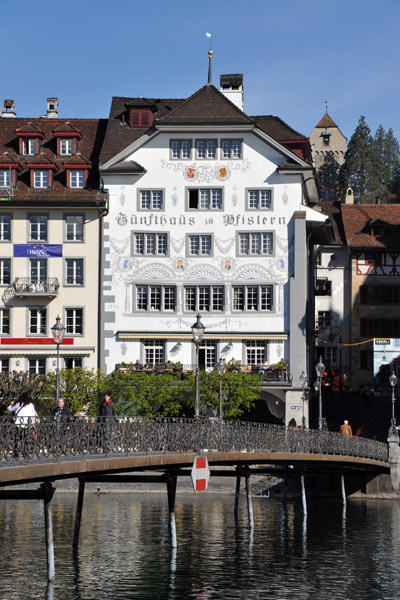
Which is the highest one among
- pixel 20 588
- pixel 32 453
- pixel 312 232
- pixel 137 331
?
pixel 312 232

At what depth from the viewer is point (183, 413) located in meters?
65.2

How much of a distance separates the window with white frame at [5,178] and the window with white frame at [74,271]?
18.6 feet

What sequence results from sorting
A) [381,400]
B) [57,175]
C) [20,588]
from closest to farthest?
[20,588], [57,175], [381,400]

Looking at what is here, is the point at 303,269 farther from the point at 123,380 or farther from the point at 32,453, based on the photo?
the point at 32,453

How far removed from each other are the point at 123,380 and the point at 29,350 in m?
5.98

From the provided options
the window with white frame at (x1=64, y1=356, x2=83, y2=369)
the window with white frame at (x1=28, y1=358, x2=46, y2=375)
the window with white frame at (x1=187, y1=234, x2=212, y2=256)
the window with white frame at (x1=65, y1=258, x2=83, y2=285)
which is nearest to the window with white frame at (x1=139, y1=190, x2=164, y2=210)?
the window with white frame at (x1=187, y1=234, x2=212, y2=256)

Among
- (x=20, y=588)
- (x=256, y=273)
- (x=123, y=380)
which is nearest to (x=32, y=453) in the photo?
(x=20, y=588)

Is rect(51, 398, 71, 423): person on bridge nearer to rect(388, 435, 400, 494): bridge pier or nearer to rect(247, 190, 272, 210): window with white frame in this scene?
rect(388, 435, 400, 494): bridge pier

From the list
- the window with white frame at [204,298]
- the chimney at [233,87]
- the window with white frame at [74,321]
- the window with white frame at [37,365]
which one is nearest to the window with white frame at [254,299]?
the window with white frame at [204,298]

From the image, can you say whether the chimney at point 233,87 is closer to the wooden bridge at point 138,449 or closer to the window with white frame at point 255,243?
the window with white frame at point 255,243

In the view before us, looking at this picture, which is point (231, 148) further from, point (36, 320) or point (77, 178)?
point (36, 320)

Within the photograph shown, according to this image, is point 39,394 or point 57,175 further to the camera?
point 57,175

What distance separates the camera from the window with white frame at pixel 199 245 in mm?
66625

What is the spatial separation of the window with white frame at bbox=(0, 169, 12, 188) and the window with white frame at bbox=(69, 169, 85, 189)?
346 centimetres
